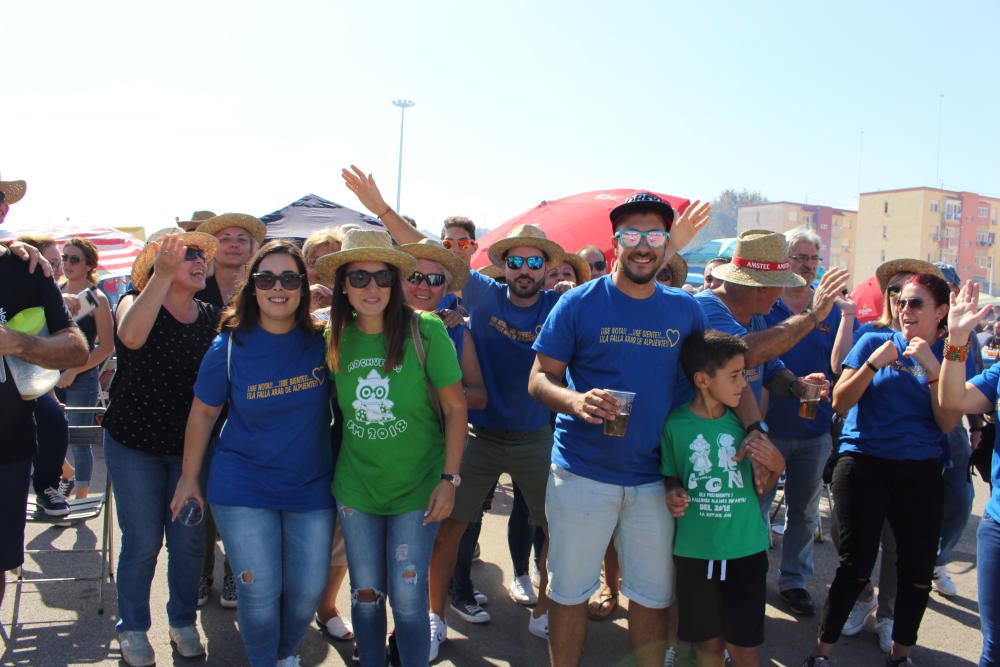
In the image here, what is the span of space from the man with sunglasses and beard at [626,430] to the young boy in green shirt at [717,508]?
9 cm

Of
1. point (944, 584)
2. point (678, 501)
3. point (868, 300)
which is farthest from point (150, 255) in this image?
point (868, 300)

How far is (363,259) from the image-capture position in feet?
10.8

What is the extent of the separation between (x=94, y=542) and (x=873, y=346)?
5.28 metres

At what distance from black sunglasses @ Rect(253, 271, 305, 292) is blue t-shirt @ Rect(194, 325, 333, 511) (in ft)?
0.64

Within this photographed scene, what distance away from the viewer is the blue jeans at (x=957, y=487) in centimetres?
461

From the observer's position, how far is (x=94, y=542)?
18.5 feet

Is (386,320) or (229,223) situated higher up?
(229,223)

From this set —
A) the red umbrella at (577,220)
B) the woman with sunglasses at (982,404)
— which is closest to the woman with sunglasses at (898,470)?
the woman with sunglasses at (982,404)

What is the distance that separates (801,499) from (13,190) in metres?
4.69

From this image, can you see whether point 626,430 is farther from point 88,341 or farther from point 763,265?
point 88,341

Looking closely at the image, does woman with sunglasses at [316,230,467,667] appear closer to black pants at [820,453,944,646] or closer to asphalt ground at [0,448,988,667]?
asphalt ground at [0,448,988,667]

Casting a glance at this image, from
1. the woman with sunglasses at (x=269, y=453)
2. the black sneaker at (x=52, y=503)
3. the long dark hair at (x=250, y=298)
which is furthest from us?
the black sneaker at (x=52, y=503)

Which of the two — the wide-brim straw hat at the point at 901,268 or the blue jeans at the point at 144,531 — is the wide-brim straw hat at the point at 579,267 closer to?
the wide-brim straw hat at the point at 901,268

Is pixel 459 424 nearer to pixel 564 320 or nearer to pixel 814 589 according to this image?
pixel 564 320
